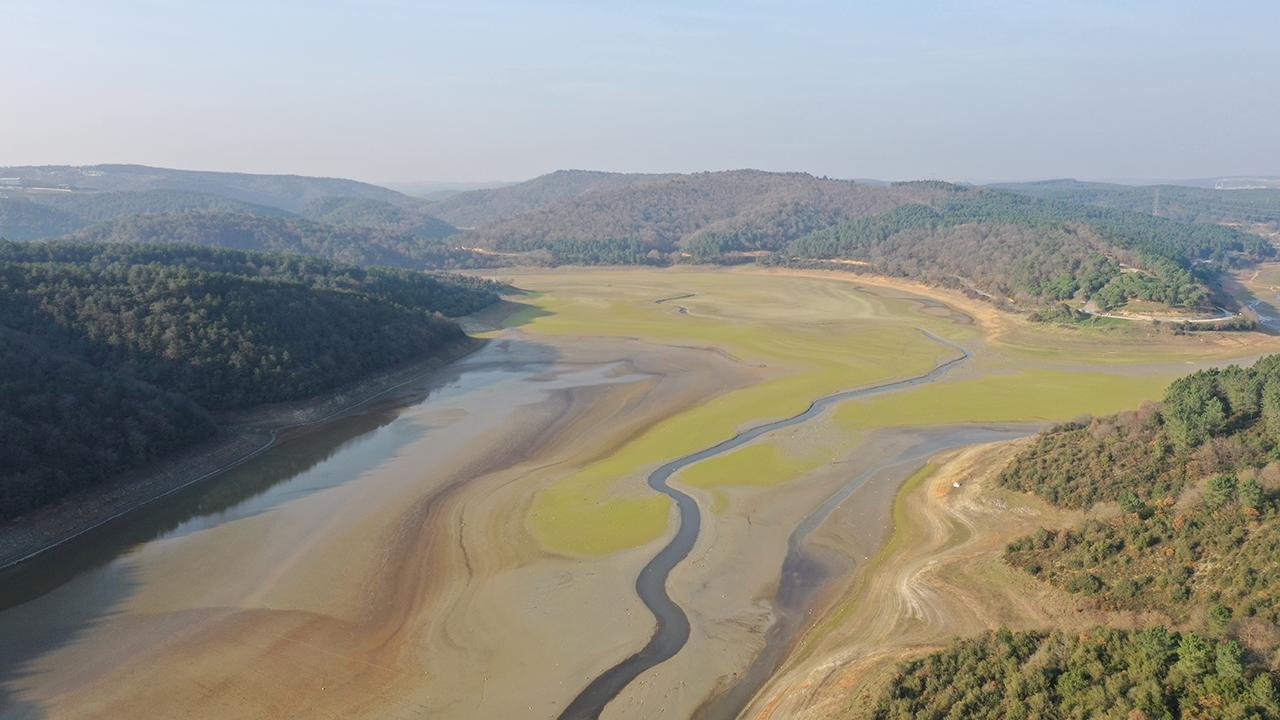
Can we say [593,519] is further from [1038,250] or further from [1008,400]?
[1038,250]

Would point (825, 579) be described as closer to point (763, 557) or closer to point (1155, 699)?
point (763, 557)

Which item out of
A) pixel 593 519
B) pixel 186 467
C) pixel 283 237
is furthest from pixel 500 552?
pixel 283 237

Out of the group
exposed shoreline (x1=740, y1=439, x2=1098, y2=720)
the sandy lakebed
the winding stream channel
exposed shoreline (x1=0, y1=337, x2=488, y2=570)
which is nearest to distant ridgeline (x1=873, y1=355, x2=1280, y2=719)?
exposed shoreline (x1=740, y1=439, x2=1098, y2=720)

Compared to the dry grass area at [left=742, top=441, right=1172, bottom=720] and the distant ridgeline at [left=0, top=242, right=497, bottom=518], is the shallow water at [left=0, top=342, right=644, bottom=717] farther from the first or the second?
the dry grass area at [left=742, top=441, right=1172, bottom=720]

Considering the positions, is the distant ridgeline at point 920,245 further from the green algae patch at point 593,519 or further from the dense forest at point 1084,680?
the dense forest at point 1084,680

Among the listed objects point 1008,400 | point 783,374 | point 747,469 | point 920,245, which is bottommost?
point 747,469

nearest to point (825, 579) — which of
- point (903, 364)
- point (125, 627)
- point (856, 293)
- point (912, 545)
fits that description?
point (912, 545)
